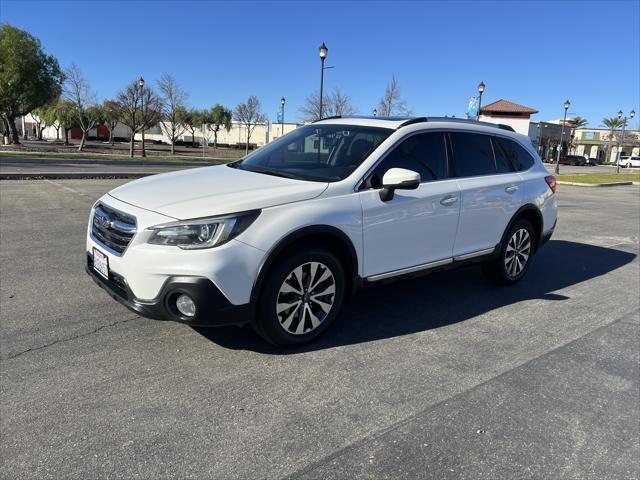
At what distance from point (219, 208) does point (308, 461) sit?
1.66 m

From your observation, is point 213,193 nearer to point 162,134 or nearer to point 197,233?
point 197,233

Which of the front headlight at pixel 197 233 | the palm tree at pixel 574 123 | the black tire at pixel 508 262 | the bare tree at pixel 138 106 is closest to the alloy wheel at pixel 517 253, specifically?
the black tire at pixel 508 262

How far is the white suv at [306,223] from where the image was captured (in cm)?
330

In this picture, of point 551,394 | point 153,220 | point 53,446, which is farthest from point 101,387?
point 551,394

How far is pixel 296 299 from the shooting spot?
3717mm

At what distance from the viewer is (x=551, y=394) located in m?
3.40

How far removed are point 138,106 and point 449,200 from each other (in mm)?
32498

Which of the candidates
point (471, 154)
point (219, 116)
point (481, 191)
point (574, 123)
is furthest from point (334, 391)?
point (574, 123)

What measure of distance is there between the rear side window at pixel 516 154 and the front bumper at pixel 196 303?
143 inches

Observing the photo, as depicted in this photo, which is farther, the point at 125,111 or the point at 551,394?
the point at 125,111

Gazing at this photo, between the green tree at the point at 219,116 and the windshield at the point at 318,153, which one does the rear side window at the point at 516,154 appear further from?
the green tree at the point at 219,116

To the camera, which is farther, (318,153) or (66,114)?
(66,114)

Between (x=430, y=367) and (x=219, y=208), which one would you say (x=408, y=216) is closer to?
(x=430, y=367)

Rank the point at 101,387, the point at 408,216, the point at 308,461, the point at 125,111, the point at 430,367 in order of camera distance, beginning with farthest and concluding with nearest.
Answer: the point at 125,111 → the point at 408,216 → the point at 430,367 → the point at 101,387 → the point at 308,461
